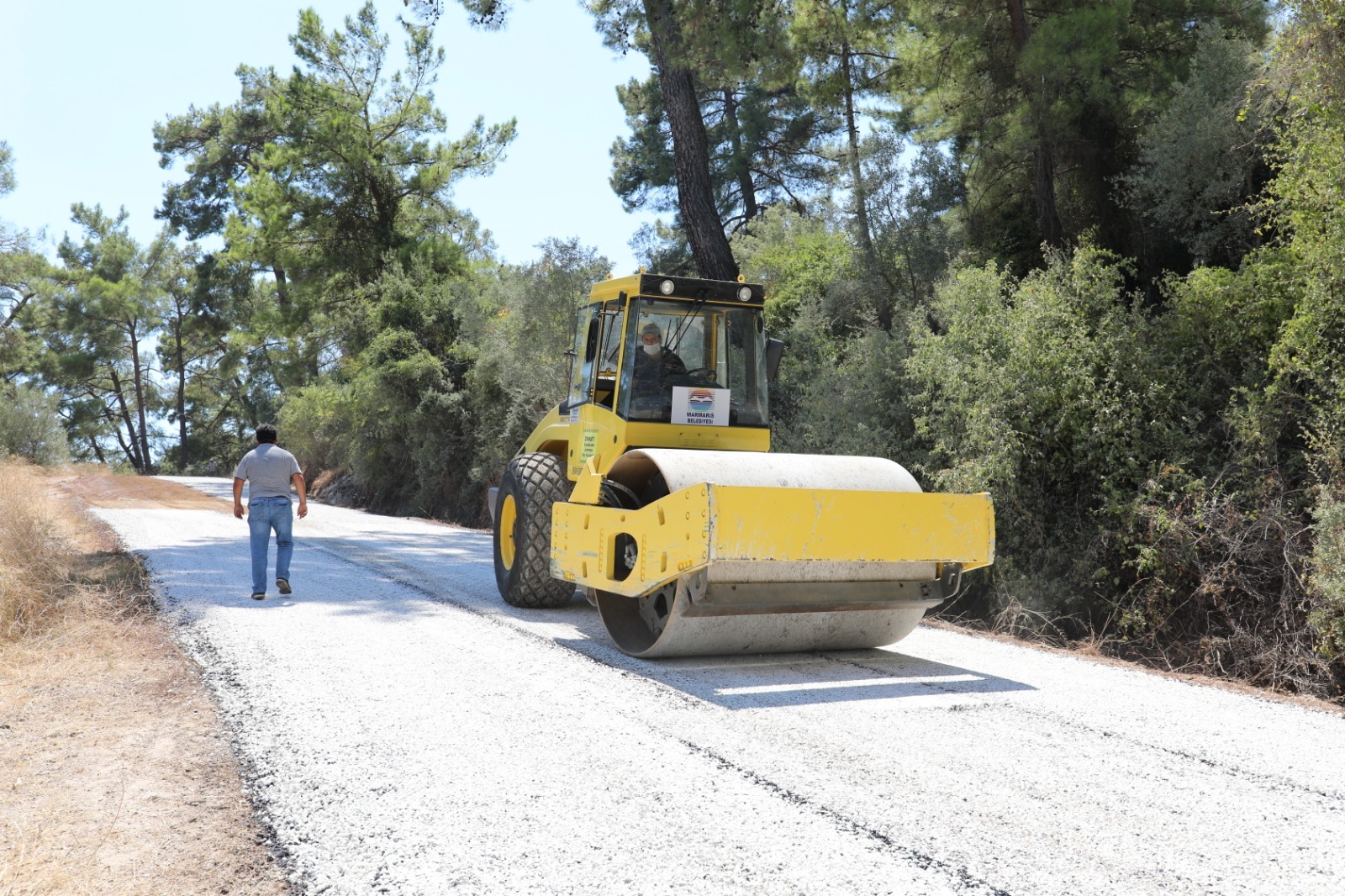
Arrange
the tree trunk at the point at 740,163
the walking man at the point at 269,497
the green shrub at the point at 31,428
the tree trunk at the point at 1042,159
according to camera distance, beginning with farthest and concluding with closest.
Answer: the green shrub at the point at 31,428
the tree trunk at the point at 740,163
the tree trunk at the point at 1042,159
the walking man at the point at 269,497

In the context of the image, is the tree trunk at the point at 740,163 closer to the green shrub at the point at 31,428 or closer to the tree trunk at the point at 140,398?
the green shrub at the point at 31,428

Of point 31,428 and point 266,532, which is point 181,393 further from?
point 266,532

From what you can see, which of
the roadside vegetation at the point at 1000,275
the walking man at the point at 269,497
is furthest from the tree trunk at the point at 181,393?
the walking man at the point at 269,497

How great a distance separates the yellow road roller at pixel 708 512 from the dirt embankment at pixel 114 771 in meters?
2.62

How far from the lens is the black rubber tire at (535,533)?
823 centimetres

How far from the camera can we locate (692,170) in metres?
15.1

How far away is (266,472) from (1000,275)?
8.32 meters

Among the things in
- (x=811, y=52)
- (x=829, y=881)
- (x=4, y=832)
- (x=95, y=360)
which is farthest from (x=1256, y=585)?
(x=95, y=360)

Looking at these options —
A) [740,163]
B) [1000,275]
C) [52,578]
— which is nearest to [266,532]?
[52,578]

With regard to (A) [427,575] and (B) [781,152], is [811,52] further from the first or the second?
(B) [781,152]

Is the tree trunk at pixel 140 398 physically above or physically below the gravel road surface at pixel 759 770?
above

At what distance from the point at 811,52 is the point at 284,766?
13.6 meters

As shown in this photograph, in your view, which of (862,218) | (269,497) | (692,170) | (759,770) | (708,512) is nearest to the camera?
(759,770)

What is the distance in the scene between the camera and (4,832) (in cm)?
355
